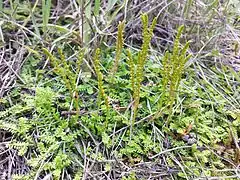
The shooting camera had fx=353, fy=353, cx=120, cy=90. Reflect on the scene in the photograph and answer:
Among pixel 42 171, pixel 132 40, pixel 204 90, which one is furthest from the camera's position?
pixel 132 40

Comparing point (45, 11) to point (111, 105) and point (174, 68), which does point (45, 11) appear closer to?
point (111, 105)

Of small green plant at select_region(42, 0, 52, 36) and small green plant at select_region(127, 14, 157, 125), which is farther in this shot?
small green plant at select_region(42, 0, 52, 36)

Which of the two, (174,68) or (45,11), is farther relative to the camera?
(45,11)

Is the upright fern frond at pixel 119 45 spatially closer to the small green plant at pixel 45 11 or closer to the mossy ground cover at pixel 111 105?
the mossy ground cover at pixel 111 105

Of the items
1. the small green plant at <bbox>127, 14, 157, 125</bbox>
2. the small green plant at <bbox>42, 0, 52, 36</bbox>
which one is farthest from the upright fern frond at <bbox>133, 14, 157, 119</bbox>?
the small green plant at <bbox>42, 0, 52, 36</bbox>

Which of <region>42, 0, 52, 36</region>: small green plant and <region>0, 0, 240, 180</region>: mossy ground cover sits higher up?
<region>42, 0, 52, 36</region>: small green plant

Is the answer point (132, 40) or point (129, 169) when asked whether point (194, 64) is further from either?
point (129, 169)

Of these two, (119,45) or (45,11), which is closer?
(119,45)

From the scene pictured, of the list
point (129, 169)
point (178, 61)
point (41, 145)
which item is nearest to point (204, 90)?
point (178, 61)

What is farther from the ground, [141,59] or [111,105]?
[141,59]

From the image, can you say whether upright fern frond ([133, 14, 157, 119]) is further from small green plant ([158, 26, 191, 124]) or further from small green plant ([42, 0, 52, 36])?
small green plant ([42, 0, 52, 36])

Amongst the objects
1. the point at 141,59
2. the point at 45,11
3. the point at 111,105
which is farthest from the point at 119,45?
the point at 45,11
